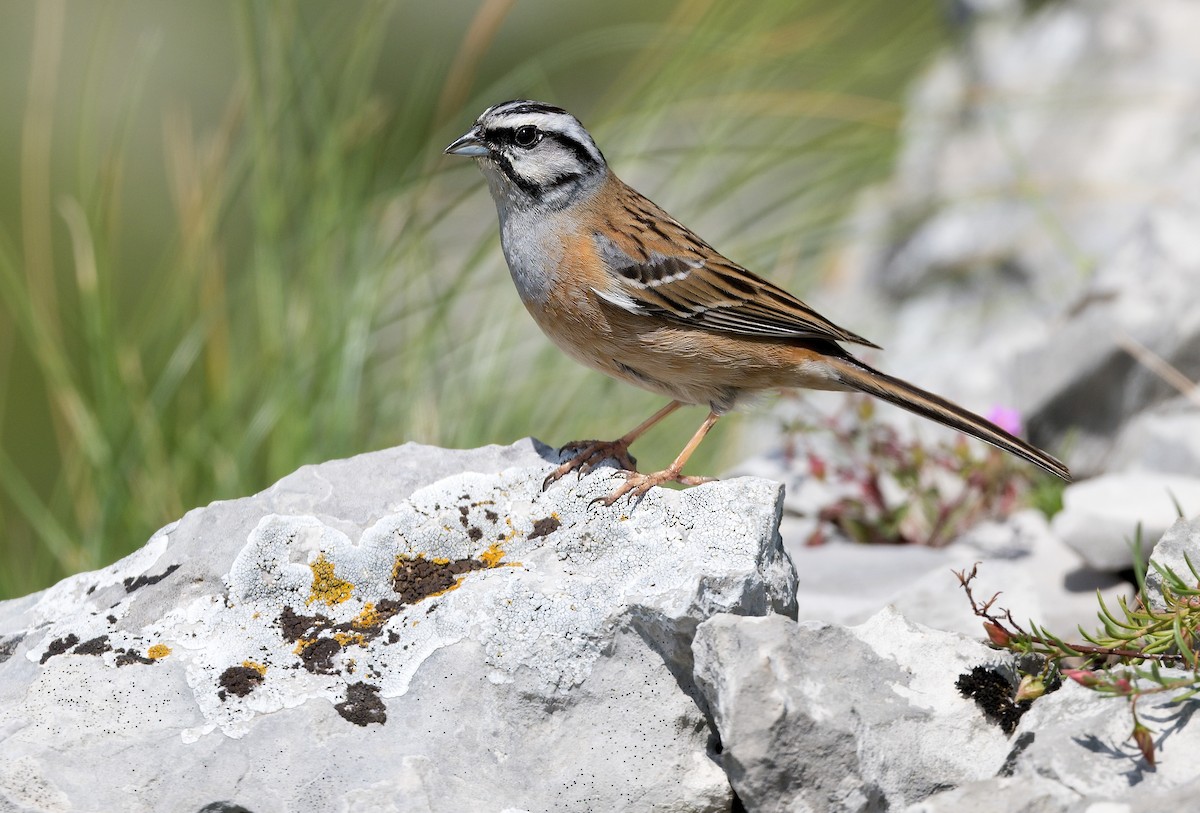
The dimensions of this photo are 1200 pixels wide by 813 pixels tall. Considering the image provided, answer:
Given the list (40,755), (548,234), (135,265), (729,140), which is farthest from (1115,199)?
(135,265)

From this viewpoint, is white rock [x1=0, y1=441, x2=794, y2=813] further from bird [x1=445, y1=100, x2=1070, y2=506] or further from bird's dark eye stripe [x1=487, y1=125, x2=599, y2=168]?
bird's dark eye stripe [x1=487, y1=125, x2=599, y2=168]

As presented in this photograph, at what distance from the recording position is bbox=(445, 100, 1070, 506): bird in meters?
4.23

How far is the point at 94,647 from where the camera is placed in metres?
3.22

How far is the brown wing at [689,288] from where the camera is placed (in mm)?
4301

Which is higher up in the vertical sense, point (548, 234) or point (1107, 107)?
point (1107, 107)

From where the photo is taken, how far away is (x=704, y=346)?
4.31 m

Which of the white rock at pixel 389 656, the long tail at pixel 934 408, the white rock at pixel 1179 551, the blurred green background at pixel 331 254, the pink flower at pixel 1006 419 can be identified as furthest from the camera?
the blurred green background at pixel 331 254

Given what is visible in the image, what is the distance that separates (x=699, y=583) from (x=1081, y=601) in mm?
1980

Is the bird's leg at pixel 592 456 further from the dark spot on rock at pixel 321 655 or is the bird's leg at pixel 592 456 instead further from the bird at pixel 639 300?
the dark spot on rock at pixel 321 655

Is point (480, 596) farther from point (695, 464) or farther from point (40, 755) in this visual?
point (695, 464)

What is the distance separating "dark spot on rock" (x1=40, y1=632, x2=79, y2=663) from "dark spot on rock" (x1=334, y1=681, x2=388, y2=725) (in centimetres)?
75

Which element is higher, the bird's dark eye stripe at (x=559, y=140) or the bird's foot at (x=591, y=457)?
the bird's dark eye stripe at (x=559, y=140)

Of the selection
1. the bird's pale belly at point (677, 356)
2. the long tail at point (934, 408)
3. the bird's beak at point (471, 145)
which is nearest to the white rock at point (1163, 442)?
the long tail at point (934, 408)

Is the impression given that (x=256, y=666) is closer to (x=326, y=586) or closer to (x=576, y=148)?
(x=326, y=586)
